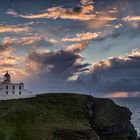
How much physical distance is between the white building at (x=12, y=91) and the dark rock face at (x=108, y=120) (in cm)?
2466

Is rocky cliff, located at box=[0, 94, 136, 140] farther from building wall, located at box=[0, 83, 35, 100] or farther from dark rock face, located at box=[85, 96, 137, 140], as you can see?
building wall, located at box=[0, 83, 35, 100]

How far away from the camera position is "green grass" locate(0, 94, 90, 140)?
5468 inches

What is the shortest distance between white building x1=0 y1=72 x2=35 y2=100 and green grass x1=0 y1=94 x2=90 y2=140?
331 inches

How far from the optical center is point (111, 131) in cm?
16950

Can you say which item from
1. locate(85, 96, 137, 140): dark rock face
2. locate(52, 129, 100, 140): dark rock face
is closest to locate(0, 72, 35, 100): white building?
Result: locate(85, 96, 137, 140): dark rock face

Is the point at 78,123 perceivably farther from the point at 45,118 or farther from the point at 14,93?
the point at 14,93

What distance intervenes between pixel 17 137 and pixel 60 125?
57.0 ft

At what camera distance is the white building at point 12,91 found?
17750 centimetres

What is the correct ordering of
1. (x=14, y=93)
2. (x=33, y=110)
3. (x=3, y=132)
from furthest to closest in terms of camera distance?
(x=14, y=93)
(x=33, y=110)
(x=3, y=132)

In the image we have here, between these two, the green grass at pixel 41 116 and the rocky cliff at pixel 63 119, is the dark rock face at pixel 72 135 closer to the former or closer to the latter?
the rocky cliff at pixel 63 119

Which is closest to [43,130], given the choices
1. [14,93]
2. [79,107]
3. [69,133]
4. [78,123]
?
[69,133]

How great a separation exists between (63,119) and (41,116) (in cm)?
816

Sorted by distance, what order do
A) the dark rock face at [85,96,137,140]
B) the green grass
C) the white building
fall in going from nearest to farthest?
the green grass, the dark rock face at [85,96,137,140], the white building

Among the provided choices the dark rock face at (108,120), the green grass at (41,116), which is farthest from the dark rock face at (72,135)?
the dark rock face at (108,120)
